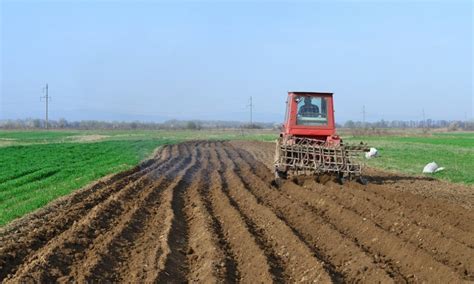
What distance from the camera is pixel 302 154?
15.3 m

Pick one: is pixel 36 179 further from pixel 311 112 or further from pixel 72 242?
pixel 72 242

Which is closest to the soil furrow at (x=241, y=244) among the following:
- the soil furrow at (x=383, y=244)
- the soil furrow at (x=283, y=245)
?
the soil furrow at (x=283, y=245)

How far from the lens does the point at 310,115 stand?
16.4 meters

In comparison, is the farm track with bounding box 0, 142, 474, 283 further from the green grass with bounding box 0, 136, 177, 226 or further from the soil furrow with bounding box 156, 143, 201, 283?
the green grass with bounding box 0, 136, 177, 226

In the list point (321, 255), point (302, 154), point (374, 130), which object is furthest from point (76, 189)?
point (374, 130)

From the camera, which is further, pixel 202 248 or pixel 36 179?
pixel 36 179

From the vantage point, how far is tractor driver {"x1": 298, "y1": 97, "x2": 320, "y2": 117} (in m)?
16.4

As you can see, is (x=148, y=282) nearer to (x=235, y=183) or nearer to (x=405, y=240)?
(x=405, y=240)

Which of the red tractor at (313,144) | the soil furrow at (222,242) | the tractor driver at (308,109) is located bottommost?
the soil furrow at (222,242)

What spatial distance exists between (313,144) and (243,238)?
6961 mm

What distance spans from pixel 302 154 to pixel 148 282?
9.20 meters

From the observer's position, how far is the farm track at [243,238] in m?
7.11

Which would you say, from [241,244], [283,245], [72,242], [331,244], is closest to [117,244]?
[72,242]

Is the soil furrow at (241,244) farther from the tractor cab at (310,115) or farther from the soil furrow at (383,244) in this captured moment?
the tractor cab at (310,115)
